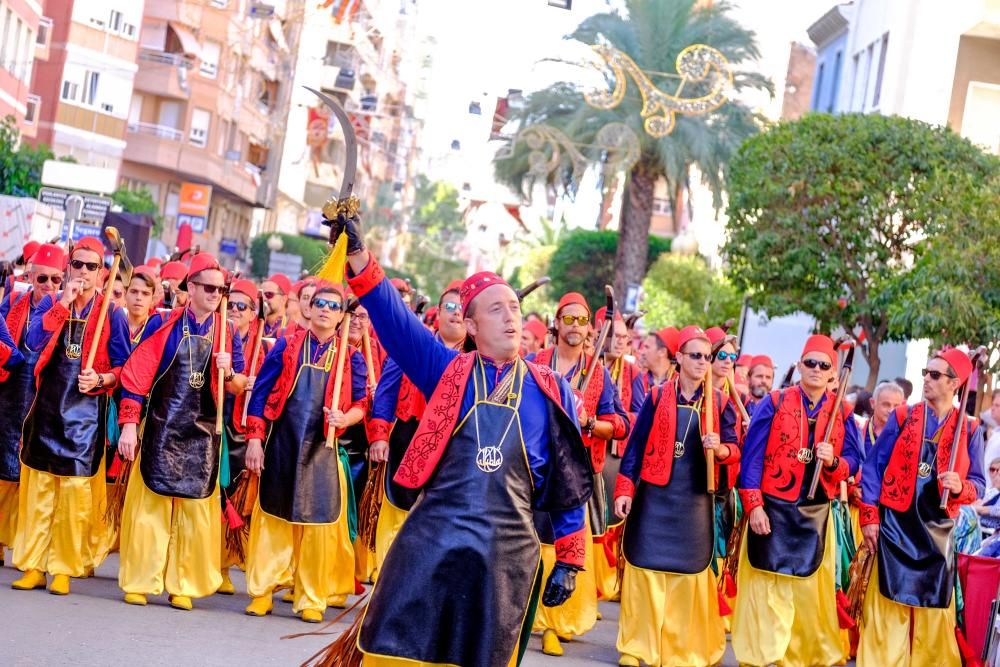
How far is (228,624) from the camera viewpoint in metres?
10.3

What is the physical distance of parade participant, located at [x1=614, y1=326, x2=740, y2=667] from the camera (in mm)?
10586

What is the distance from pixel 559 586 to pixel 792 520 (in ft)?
15.3

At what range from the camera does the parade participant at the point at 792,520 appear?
1083cm

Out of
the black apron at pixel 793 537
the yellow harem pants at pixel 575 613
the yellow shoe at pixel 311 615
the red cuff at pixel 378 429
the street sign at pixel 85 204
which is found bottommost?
the yellow shoe at pixel 311 615

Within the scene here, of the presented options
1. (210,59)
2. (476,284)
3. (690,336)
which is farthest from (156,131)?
(476,284)

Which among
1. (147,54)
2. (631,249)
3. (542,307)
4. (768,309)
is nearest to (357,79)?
(147,54)

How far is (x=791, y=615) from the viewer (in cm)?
1090

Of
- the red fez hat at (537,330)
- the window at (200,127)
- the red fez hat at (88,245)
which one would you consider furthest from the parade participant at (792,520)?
the window at (200,127)

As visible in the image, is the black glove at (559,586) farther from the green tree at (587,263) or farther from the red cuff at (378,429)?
the green tree at (587,263)

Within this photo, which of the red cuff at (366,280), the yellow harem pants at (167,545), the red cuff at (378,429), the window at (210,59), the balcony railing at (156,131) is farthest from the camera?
the window at (210,59)

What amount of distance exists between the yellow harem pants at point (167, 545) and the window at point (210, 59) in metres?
54.9

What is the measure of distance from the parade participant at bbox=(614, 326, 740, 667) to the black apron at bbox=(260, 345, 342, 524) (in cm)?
191

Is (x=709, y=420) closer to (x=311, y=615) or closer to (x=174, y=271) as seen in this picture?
(x=311, y=615)

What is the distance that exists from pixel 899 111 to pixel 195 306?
2994cm
